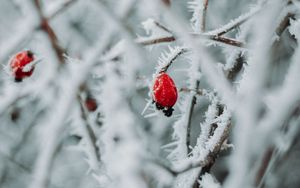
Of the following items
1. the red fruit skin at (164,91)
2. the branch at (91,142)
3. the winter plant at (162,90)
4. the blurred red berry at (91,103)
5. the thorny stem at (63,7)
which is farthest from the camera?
the blurred red berry at (91,103)

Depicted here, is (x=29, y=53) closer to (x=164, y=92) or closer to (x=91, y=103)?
(x=91, y=103)

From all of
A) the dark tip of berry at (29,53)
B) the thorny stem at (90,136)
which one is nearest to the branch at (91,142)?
the thorny stem at (90,136)

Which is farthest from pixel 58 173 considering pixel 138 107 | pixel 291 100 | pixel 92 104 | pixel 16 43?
pixel 291 100

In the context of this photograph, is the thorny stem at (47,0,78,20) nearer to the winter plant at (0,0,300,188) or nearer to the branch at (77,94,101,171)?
the winter plant at (0,0,300,188)

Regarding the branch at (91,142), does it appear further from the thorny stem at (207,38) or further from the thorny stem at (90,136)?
the thorny stem at (207,38)

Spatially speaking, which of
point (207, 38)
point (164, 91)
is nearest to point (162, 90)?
point (164, 91)

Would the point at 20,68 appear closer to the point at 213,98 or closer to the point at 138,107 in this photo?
the point at 213,98
